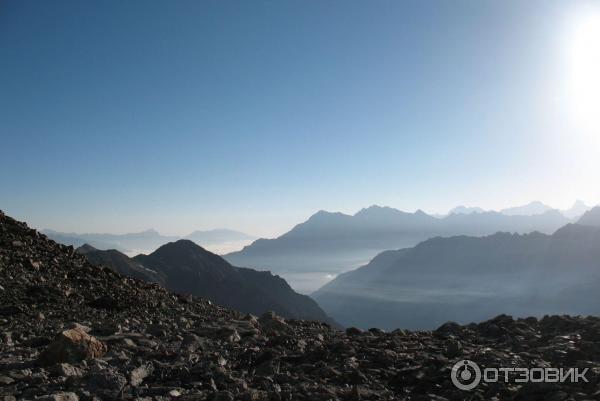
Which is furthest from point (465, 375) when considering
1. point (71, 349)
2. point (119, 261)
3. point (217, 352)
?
point (119, 261)

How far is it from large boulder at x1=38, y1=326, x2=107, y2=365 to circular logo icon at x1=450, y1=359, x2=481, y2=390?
27.8 ft

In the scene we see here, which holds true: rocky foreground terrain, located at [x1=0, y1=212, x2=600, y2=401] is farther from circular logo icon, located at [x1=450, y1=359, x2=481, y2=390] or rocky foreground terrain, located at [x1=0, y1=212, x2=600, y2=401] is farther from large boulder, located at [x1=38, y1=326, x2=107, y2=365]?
circular logo icon, located at [x1=450, y1=359, x2=481, y2=390]

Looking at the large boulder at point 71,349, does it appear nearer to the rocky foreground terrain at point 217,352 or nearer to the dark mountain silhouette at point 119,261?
the rocky foreground terrain at point 217,352

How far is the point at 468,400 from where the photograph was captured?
901cm

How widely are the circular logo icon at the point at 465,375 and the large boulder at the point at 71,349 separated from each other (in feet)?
27.8

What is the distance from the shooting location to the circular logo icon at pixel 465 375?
984cm

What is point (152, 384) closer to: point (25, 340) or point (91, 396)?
point (91, 396)

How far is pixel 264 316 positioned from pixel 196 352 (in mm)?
7355

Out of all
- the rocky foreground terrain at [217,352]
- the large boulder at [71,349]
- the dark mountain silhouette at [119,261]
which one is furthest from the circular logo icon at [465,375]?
the dark mountain silhouette at [119,261]

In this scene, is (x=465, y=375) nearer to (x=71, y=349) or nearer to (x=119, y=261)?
(x=71, y=349)

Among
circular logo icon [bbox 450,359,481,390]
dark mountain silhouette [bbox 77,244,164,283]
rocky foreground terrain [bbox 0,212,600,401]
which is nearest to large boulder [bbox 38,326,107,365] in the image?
rocky foreground terrain [bbox 0,212,600,401]

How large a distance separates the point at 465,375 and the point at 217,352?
6.31 metres

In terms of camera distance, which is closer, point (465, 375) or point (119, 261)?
point (465, 375)

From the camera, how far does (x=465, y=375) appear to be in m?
10.4
